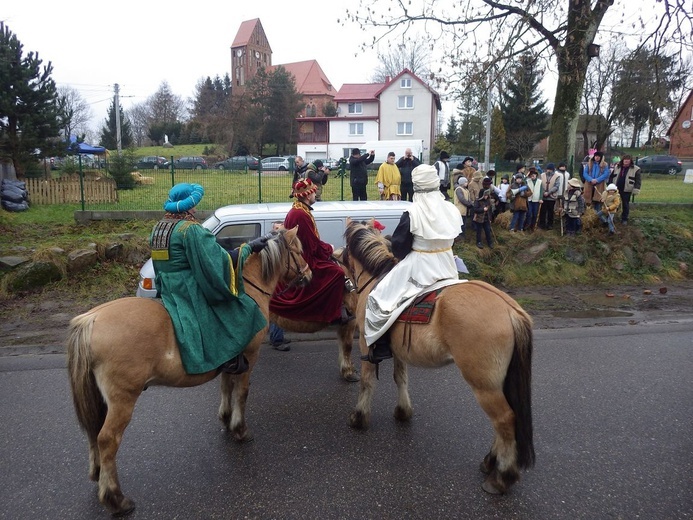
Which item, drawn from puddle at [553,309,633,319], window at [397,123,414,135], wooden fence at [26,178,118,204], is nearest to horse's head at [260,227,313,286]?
puddle at [553,309,633,319]

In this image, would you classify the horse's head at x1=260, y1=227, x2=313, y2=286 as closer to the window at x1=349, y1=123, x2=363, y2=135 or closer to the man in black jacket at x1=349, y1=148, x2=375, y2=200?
the man in black jacket at x1=349, y1=148, x2=375, y2=200

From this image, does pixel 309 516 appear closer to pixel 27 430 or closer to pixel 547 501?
Result: pixel 547 501

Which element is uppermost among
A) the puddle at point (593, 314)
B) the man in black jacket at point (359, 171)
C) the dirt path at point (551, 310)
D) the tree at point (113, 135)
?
the tree at point (113, 135)

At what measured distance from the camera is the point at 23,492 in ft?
12.1

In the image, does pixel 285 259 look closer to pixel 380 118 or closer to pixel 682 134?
pixel 682 134

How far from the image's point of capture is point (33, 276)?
348 inches

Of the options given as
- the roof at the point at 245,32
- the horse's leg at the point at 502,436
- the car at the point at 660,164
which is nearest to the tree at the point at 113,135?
the roof at the point at 245,32

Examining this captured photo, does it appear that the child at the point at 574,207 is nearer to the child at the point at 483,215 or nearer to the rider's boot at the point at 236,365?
the child at the point at 483,215

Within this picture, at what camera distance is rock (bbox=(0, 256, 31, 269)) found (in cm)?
889

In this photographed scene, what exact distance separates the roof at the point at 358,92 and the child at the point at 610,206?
42.8 metres

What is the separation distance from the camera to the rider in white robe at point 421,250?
419cm

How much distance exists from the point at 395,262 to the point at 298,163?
287 inches

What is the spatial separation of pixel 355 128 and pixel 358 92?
4759 mm

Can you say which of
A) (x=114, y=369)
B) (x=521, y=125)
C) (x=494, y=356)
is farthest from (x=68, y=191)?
(x=521, y=125)
